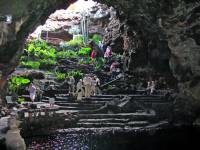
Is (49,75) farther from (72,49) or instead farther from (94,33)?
(94,33)

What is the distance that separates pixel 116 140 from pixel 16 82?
33.2 feet

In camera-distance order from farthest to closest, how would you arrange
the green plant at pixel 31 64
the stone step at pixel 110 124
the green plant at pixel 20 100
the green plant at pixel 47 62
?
the green plant at pixel 47 62, the green plant at pixel 31 64, the green plant at pixel 20 100, the stone step at pixel 110 124

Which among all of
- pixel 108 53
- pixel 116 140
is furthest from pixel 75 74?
pixel 116 140

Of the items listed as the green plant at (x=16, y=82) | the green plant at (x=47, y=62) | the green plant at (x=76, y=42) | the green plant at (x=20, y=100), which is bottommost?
the green plant at (x=20, y=100)

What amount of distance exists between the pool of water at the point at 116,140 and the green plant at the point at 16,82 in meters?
6.60

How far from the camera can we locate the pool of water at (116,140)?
60.4ft

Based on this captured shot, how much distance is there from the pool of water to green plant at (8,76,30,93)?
6.60 m

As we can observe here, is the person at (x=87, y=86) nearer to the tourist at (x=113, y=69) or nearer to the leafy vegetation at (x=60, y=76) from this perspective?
the leafy vegetation at (x=60, y=76)

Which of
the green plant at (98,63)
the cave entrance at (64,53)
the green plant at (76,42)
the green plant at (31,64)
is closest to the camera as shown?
the cave entrance at (64,53)

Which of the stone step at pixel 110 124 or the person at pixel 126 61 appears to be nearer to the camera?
the stone step at pixel 110 124

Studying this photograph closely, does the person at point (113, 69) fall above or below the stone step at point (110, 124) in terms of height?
above

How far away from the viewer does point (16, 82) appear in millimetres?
26688

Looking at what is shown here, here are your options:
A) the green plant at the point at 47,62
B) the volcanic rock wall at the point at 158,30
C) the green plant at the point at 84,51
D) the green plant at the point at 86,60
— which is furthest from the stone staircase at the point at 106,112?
the green plant at the point at 84,51

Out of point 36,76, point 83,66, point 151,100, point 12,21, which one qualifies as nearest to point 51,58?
point 83,66
